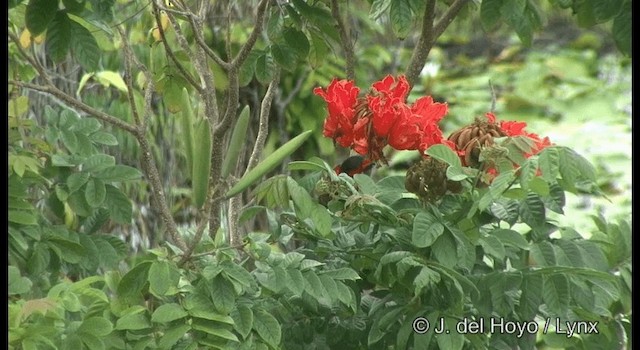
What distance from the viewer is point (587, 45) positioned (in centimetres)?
535

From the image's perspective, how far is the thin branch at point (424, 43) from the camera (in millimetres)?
1505

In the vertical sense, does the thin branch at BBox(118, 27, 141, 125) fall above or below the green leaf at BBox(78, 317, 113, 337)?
above

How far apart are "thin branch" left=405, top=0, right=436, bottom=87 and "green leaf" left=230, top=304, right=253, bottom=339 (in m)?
0.52

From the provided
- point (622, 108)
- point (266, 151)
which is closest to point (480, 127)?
point (266, 151)

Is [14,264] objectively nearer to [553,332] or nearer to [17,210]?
[17,210]

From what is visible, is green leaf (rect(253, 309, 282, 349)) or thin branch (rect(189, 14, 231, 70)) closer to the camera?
green leaf (rect(253, 309, 282, 349))

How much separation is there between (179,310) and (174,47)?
93 centimetres

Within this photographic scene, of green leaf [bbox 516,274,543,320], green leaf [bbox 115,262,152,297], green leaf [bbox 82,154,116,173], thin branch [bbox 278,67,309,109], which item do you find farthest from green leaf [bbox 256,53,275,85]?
thin branch [bbox 278,67,309,109]

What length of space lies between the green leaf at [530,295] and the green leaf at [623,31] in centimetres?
34

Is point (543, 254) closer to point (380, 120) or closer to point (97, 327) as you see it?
point (380, 120)

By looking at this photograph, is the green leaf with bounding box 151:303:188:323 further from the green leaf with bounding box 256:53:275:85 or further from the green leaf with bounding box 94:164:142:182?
the green leaf with bounding box 256:53:275:85

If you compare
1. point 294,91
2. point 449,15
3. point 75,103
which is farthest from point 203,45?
point 294,91

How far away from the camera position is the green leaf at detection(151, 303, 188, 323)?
116cm

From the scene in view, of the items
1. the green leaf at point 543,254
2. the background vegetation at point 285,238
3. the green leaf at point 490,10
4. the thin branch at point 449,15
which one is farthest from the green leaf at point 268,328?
the thin branch at point 449,15
